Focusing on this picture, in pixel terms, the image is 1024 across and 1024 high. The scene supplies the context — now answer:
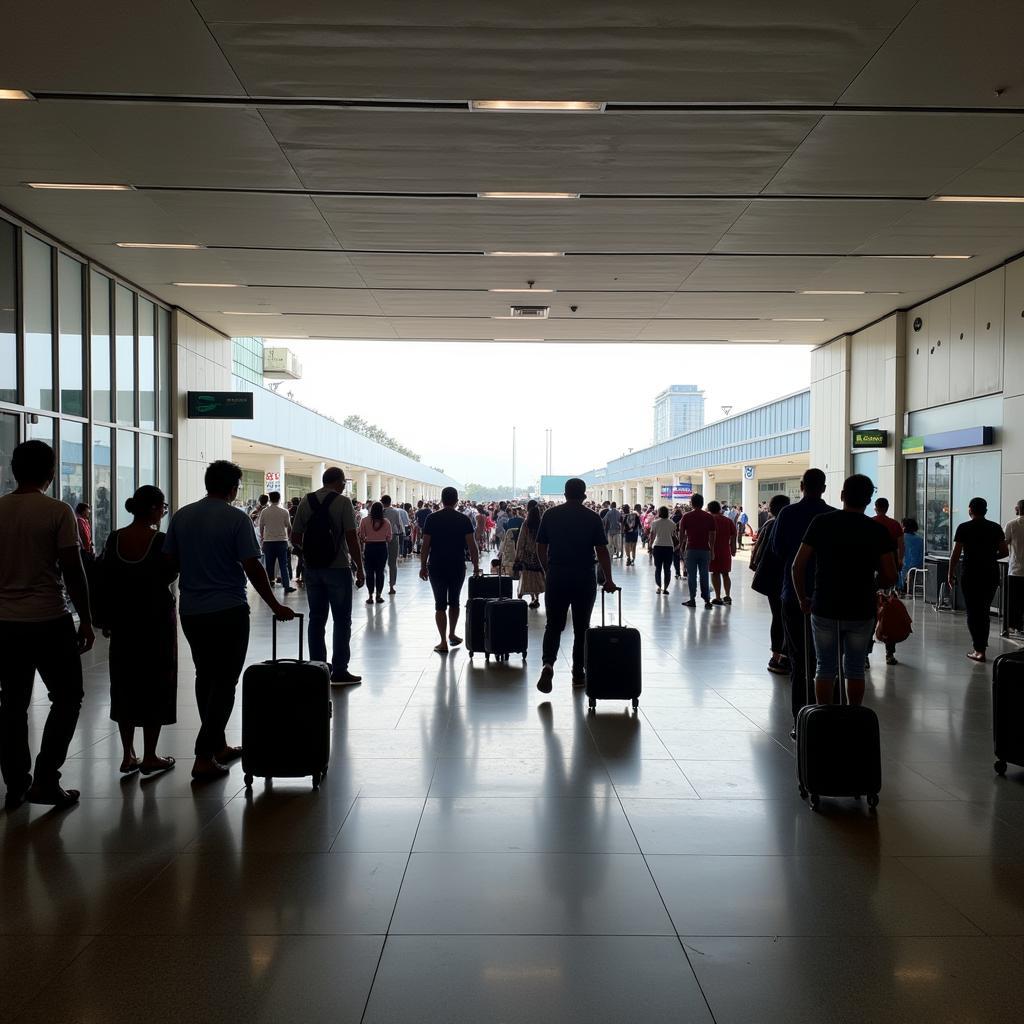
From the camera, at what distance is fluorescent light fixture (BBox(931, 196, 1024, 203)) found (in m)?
11.6

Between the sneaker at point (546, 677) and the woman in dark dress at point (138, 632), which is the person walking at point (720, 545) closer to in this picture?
the sneaker at point (546, 677)

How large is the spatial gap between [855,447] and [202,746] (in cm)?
1835

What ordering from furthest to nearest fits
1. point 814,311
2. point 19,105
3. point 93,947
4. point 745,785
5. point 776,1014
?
point 814,311 → point 19,105 → point 745,785 → point 93,947 → point 776,1014

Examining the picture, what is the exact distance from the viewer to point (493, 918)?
12.5 ft

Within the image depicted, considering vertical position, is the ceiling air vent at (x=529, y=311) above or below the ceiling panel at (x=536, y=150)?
above

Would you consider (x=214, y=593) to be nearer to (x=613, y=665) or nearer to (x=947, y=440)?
(x=613, y=665)

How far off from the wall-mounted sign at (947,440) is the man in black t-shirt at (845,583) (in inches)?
428

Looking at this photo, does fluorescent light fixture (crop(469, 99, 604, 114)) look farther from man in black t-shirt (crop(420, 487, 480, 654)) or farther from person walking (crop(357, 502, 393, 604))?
person walking (crop(357, 502, 393, 604))

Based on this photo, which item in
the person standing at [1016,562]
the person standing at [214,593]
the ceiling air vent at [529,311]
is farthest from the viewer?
the ceiling air vent at [529,311]

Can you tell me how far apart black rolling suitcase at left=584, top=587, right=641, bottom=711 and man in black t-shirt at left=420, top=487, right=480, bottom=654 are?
2729 mm

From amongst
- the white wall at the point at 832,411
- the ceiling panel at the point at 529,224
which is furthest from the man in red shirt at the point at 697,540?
the white wall at the point at 832,411

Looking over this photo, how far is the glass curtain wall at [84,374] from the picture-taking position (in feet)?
41.7

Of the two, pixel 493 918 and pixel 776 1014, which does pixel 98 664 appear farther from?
pixel 776 1014

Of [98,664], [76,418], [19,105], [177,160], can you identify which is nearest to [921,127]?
[177,160]
